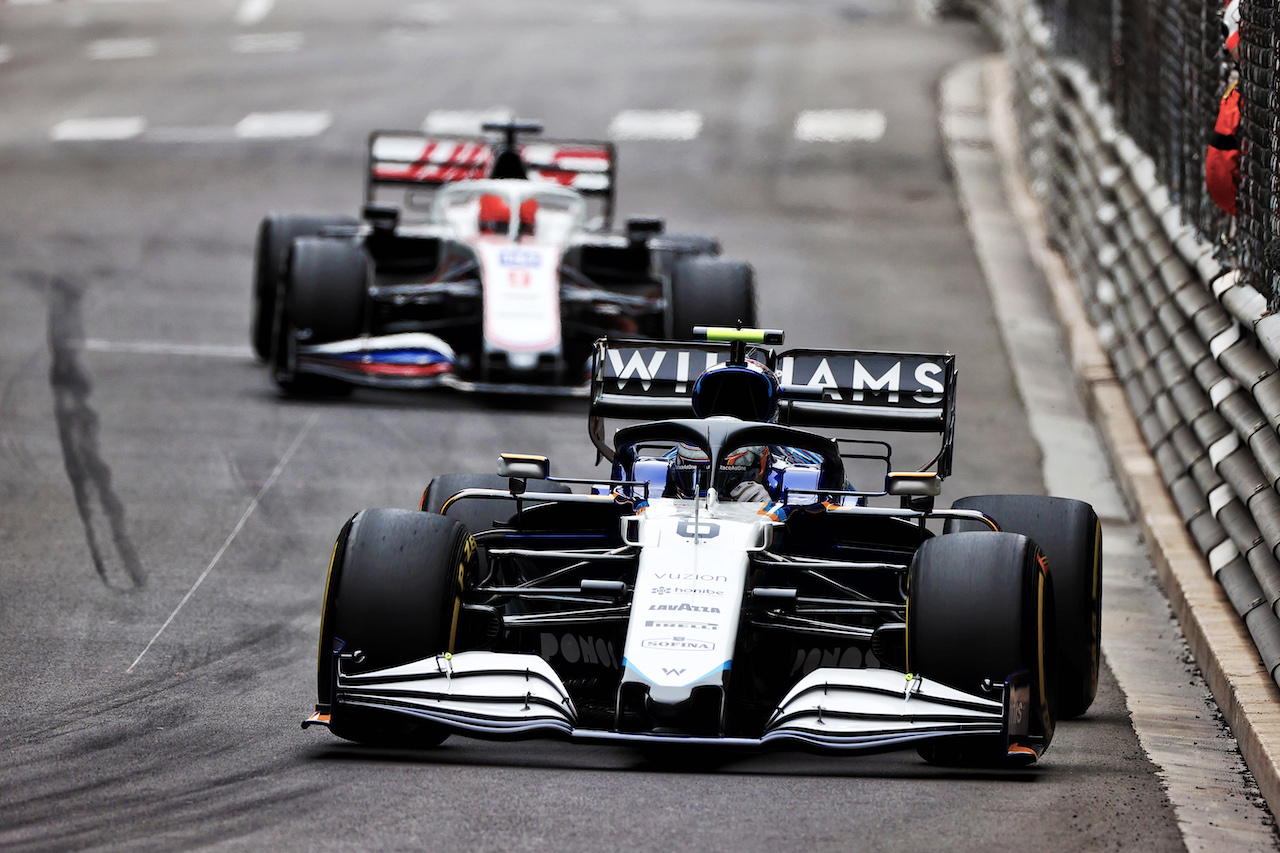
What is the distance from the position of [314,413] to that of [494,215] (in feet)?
8.01

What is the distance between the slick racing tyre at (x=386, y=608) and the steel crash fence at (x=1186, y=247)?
133 inches

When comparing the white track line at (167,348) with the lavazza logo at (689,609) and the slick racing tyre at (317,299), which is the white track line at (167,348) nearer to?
the slick racing tyre at (317,299)

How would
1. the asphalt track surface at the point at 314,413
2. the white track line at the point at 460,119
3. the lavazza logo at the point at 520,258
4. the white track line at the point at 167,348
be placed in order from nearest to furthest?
the asphalt track surface at the point at 314,413 < the lavazza logo at the point at 520,258 < the white track line at the point at 167,348 < the white track line at the point at 460,119

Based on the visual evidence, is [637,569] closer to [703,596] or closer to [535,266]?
[703,596]

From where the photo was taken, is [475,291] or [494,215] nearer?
[475,291]

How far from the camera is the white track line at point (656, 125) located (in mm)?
27156

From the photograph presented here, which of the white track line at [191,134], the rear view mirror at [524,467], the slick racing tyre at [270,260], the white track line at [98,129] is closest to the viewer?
the rear view mirror at [524,467]

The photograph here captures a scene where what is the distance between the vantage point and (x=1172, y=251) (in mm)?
13117

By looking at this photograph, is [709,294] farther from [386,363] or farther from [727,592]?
[727,592]

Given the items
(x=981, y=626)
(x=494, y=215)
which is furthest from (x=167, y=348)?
(x=981, y=626)

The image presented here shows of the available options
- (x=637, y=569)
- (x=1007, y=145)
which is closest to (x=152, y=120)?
(x=1007, y=145)

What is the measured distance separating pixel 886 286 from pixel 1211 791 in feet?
42.6

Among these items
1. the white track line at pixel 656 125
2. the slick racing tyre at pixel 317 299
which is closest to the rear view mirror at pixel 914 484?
the slick racing tyre at pixel 317 299

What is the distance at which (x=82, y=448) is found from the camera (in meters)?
13.5
